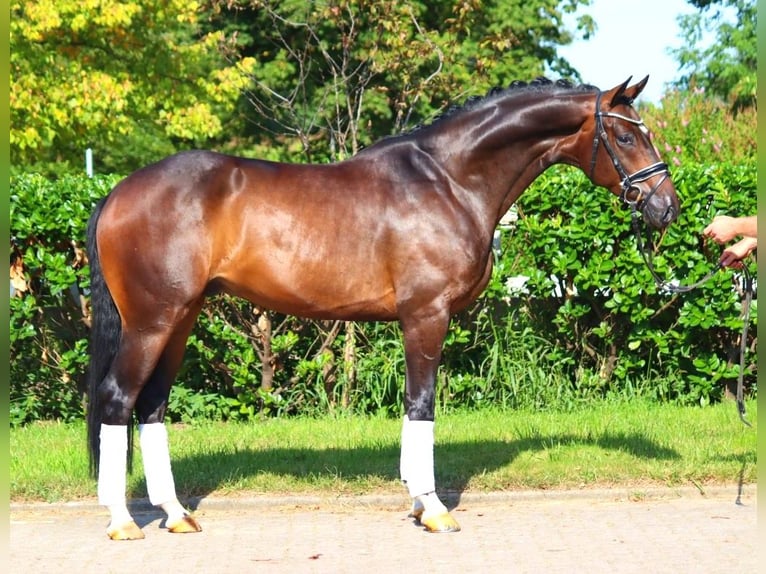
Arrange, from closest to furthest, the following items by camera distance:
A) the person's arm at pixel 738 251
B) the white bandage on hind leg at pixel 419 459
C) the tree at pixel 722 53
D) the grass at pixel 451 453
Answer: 1. the person's arm at pixel 738 251
2. the white bandage on hind leg at pixel 419 459
3. the grass at pixel 451 453
4. the tree at pixel 722 53

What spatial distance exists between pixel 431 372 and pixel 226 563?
5.04 ft

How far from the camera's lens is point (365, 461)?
7594 mm

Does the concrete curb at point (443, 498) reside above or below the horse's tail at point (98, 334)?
below

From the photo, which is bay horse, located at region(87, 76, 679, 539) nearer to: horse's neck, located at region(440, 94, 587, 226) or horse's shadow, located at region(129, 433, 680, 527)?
horse's neck, located at region(440, 94, 587, 226)

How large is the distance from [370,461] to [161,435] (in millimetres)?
1734

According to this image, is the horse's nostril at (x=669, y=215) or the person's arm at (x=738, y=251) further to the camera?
the horse's nostril at (x=669, y=215)

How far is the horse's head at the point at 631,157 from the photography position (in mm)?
6195

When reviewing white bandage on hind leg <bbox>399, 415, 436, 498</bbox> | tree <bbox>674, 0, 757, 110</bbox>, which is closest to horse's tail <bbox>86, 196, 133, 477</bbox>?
white bandage on hind leg <bbox>399, 415, 436, 498</bbox>

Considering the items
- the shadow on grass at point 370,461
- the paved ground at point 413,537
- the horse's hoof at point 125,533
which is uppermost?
the shadow on grass at point 370,461

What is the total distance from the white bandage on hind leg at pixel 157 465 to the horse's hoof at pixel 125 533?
227 millimetres

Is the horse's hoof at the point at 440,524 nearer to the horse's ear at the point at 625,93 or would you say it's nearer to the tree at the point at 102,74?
the horse's ear at the point at 625,93

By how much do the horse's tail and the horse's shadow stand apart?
645 mm

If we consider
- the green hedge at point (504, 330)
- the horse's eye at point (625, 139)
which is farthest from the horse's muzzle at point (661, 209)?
the green hedge at point (504, 330)

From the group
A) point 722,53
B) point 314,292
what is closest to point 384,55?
point 314,292
